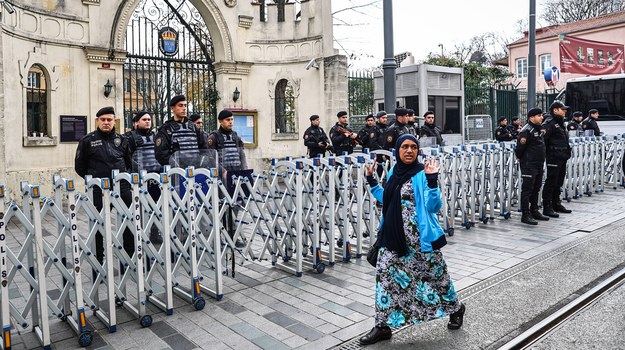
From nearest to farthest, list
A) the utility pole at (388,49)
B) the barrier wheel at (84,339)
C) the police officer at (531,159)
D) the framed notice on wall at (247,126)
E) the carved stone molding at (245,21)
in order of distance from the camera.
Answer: the barrier wheel at (84,339) → the police officer at (531,159) → the utility pole at (388,49) → the framed notice on wall at (247,126) → the carved stone molding at (245,21)

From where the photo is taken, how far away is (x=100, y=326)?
4.91 meters

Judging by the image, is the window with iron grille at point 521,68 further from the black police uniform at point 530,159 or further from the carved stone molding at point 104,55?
the carved stone molding at point 104,55

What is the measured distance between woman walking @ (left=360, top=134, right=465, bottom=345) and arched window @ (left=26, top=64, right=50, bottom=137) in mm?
10270

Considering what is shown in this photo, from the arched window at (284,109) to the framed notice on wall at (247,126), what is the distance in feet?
3.11

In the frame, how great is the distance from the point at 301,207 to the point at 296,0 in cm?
1289

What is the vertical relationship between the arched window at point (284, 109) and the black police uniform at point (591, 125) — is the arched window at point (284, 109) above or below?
above

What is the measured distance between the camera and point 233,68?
1510 cm

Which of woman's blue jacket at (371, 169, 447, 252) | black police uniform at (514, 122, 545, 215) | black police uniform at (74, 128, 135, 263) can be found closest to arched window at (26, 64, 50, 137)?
black police uniform at (74, 128, 135, 263)

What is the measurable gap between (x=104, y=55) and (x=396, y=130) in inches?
289

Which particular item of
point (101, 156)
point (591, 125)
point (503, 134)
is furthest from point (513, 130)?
point (101, 156)

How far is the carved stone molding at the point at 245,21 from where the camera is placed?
15.3 m

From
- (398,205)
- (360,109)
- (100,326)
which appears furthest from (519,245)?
(360,109)

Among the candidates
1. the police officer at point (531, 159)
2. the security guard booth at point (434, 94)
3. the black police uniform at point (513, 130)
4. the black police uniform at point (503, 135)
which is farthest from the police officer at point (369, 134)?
the black police uniform at point (513, 130)

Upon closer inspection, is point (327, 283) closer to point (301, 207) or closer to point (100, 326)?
point (301, 207)
